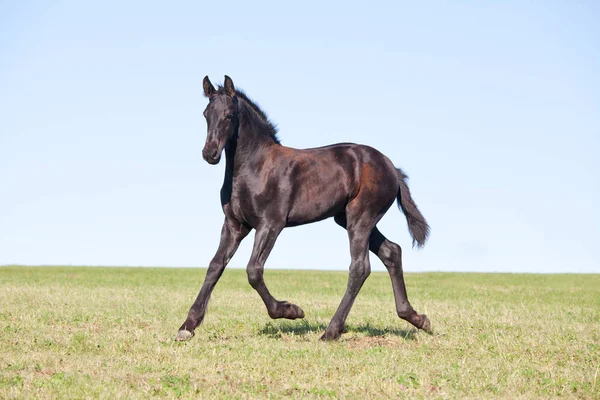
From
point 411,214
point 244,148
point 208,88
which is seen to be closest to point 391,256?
point 411,214

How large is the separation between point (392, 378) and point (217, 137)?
4.19 meters

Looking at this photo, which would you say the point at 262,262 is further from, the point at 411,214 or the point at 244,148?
the point at 411,214

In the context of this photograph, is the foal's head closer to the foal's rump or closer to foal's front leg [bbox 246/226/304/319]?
the foal's rump

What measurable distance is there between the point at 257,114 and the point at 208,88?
3.13 ft

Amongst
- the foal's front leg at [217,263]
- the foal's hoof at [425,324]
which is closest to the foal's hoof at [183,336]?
the foal's front leg at [217,263]

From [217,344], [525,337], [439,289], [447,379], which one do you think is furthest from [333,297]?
[447,379]

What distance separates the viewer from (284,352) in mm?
10258

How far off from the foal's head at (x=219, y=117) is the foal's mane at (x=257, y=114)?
28 cm

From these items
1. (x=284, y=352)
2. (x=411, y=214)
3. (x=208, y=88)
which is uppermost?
(x=208, y=88)

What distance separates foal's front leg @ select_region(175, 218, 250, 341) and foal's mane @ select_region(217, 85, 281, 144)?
1.52 m

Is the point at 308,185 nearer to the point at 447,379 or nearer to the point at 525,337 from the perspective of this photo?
the point at 447,379

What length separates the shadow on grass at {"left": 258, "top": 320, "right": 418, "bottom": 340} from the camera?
499 inches

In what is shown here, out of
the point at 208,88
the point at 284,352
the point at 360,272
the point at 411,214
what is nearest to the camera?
the point at 284,352

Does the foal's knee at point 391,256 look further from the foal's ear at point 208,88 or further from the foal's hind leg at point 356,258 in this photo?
the foal's ear at point 208,88
